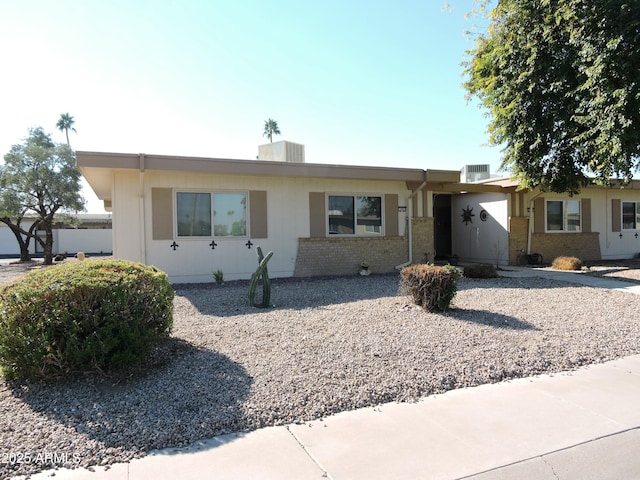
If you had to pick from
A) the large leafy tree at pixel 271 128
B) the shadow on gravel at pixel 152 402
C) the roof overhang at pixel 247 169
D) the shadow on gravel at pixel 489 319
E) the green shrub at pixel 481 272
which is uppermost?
the large leafy tree at pixel 271 128

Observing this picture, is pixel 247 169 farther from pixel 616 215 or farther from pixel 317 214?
pixel 616 215

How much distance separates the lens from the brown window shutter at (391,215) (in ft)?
41.3

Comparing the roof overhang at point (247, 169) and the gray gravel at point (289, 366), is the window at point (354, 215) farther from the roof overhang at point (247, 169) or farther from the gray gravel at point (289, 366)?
the gray gravel at point (289, 366)

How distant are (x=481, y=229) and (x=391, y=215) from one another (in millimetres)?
5447

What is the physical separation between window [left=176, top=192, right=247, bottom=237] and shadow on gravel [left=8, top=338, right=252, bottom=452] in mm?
6413

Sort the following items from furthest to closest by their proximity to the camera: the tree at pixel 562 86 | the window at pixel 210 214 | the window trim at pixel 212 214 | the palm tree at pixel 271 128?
the palm tree at pixel 271 128, the window at pixel 210 214, the window trim at pixel 212 214, the tree at pixel 562 86

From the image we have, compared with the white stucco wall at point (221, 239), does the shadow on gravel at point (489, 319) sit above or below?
below

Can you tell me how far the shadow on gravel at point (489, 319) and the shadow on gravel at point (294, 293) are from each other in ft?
6.13

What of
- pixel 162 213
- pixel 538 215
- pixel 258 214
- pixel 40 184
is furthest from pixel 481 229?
pixel 40 184

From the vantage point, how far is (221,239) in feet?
35.9

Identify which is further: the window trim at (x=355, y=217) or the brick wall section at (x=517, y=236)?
the brick wall section at (x=517, y=236)

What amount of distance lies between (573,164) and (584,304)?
5.03m

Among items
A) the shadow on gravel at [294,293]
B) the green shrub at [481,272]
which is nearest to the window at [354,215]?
the shadow on gravel at [294,293]

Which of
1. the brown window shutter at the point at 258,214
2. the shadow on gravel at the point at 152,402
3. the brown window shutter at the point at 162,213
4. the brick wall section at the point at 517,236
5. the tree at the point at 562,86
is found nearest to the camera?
the shadow on gravel at the point at 152,402
